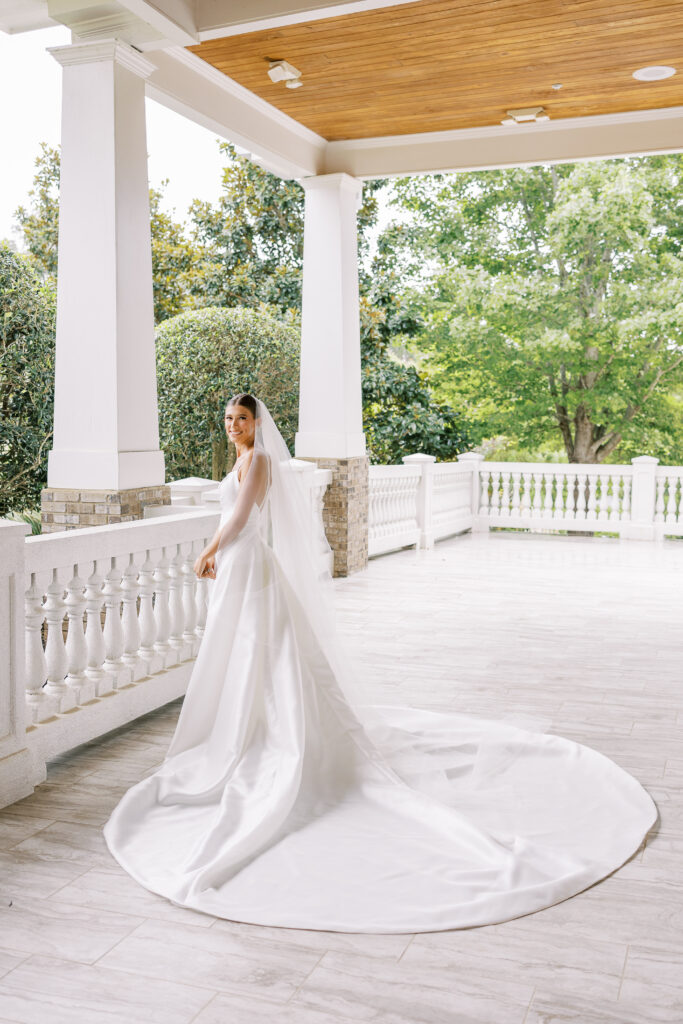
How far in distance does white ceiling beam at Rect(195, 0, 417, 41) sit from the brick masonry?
4216 mm

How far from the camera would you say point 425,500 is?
1147 cm

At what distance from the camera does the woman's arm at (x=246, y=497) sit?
394 centimetres

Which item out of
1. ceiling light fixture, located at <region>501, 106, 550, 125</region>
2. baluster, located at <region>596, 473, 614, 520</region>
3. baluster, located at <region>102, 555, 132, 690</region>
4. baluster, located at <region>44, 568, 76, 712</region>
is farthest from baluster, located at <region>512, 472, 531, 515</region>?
baluster, located at <region>44, 568, 76, 712</region>

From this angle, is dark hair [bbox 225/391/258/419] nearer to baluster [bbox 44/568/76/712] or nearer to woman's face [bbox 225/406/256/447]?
woman's face [bbox 225/406/256/447]

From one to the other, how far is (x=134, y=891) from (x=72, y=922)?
0.24m

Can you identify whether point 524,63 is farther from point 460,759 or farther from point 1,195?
point 1,195

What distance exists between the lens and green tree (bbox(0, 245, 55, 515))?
8422 mm

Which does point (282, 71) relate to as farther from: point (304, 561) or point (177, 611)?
point (304, 561)

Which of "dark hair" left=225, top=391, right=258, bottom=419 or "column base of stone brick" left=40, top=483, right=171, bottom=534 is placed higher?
"dark hair" left=225, top=391, right=258, bottom=419

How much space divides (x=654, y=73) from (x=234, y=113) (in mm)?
3330

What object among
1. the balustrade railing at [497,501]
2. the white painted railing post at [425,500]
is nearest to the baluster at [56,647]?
the balustrade railing at [497,501]

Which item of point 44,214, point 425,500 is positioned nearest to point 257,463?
point 425,500

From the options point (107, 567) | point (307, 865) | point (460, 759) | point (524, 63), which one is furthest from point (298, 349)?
point (307, 865)

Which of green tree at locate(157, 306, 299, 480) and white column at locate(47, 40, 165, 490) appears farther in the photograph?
green tree at locate(157, 306, 299, 480)
